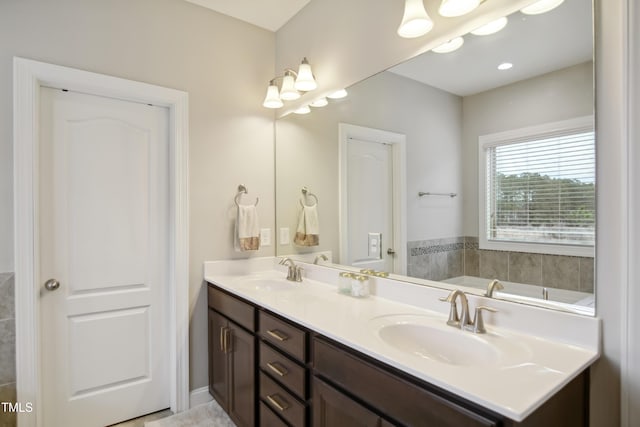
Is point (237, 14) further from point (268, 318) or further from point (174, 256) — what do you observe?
point (268, 318)

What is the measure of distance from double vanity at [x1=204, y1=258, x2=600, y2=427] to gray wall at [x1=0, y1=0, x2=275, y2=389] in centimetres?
55

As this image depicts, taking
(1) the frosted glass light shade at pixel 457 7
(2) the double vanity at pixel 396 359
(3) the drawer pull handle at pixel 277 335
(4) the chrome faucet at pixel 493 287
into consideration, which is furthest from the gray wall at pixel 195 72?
(4) the chrome faucet at pixel 493 287

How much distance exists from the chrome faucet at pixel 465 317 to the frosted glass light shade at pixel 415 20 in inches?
43.5

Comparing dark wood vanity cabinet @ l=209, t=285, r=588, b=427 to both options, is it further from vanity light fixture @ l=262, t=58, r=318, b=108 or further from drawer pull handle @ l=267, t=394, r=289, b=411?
vanity light fixture @ l=262, t=58, r=318, b=108

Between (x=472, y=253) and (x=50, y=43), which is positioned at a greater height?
(x=50, y=43)

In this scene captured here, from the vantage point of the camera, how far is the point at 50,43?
1.81 m

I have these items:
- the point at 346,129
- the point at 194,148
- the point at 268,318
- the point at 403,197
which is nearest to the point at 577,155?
the point at 403,197

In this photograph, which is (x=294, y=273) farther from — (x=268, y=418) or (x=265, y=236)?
(x=268, y=418)

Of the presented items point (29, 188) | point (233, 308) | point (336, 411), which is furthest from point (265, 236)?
point (336, 411)

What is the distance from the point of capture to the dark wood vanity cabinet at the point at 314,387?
3.00ft

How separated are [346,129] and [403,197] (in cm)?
60

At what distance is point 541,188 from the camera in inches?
48.4

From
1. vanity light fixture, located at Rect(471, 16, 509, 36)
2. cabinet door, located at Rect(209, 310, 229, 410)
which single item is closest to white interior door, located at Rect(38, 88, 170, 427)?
cabinet door, located at Rect(209, 310, 229, 410)

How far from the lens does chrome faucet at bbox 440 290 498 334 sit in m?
1.22
